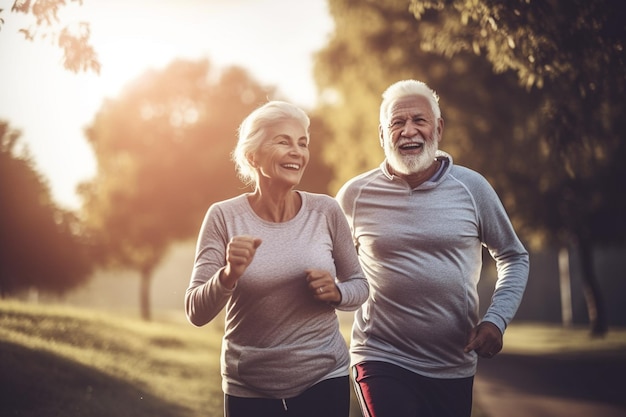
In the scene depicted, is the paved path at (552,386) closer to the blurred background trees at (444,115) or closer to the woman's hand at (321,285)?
the blurred background trees at (444,115)

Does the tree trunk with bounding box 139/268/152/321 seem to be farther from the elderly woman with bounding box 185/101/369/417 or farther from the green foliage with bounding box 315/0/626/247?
the elderly woman with bounding box 185/101/369/417

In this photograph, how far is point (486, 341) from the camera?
13.3 feet

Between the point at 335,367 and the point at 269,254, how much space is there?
0.63 m

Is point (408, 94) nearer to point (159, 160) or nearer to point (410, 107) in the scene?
point (410, 107)

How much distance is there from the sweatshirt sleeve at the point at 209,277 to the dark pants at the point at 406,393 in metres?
1.02

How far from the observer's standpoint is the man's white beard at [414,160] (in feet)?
14.4

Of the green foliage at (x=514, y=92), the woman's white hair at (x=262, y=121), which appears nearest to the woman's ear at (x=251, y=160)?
the woman's white hair at (x=262, y=121)

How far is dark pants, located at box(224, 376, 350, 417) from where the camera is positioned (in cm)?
358

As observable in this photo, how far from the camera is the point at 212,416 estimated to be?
962 cm

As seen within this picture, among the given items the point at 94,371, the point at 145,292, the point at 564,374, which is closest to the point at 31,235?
the point at 94,371

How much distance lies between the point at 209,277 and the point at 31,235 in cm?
1616

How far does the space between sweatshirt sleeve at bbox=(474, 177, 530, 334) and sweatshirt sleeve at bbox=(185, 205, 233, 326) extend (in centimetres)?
157

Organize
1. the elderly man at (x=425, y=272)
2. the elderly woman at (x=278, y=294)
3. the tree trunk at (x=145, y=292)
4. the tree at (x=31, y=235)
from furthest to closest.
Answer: the tree trunk at (x=145, y=292) < the tree at (x=31, y=235) < the elderly man at (x=425, y=272) < the elderly woman at (x=278, y=294)

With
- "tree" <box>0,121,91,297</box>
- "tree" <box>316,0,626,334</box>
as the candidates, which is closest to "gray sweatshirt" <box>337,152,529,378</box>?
"tree" <box>316,0,626,334</box>
